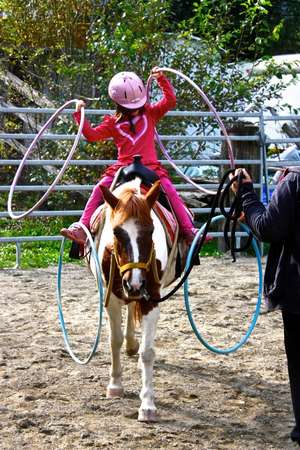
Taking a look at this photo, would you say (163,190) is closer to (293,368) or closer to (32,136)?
(293,368)

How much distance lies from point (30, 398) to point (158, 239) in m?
1.26

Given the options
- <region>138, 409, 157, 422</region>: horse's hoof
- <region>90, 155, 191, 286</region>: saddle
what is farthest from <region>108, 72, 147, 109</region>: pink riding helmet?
<region>138, 409, 157, 422</region>: horse's hoof

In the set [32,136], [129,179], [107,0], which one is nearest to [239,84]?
[107,0]

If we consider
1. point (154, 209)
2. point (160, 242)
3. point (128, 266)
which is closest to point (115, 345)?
point (160, 242)

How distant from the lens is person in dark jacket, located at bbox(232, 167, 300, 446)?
4.13 m

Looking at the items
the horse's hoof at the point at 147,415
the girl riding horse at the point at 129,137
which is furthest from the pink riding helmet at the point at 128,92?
the horse's hoof at the point at 147,415

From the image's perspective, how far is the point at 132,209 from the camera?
4730mm

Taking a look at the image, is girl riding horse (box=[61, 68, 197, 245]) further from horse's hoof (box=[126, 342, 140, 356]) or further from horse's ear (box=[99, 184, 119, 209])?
horse's hoof (box=[126, 342, 140, 356])

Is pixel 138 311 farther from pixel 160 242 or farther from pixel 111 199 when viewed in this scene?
pixel 111 199

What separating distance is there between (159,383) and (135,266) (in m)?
1.40

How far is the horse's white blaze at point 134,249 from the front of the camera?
4574 millimetres

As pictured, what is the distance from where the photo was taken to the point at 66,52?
505 inches

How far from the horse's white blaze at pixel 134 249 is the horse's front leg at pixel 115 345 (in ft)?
2.37

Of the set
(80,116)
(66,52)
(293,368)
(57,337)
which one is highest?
(66,52)
